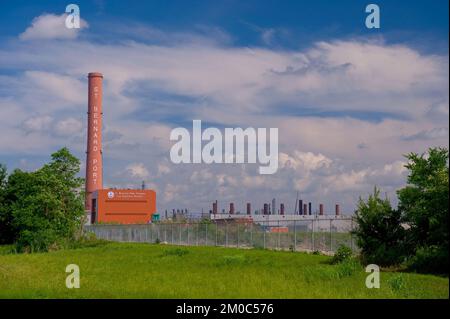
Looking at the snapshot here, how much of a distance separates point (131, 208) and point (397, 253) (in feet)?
A: 280

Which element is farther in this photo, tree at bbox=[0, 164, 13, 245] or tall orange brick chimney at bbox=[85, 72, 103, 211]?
tall orange brick chimney at bbox=[85, 72, 103, 211]

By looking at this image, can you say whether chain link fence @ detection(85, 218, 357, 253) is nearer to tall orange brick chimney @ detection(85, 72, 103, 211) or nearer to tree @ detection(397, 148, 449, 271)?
tree @ detection(397, 148, 449, 271)

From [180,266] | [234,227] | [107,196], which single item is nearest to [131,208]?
[107,196]

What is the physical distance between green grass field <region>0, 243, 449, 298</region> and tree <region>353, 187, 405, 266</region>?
7.30ft

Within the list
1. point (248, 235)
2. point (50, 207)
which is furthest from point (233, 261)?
point (50, 207)

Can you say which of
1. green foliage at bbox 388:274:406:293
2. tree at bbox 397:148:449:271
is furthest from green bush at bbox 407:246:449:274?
green foliage at bbox 388:274:406:293

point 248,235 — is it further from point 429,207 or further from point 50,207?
point 429,207

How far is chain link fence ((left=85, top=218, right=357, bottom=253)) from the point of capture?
4634cm

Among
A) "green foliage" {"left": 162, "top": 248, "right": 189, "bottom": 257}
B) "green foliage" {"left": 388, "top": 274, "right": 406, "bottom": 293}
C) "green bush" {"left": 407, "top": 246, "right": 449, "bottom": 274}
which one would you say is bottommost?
"green foliage" {"left": 162, "top": 248, "right": 189, "bottom": 257}

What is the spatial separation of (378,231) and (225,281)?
9032mm

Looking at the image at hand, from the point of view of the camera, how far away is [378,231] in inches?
1256

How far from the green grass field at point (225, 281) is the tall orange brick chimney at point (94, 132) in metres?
64.4

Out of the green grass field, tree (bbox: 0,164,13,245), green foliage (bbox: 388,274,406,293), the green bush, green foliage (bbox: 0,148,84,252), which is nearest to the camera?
the green grass field

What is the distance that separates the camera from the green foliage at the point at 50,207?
6231 centimetres
